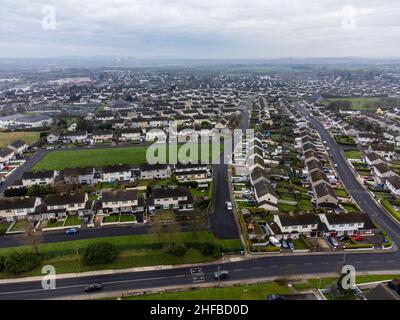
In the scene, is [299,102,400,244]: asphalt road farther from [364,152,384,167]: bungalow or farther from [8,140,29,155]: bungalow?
[8,140,29,155]: bungalow

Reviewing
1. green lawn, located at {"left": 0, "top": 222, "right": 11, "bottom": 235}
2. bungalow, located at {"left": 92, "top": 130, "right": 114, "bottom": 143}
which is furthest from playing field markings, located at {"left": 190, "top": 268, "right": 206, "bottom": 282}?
bungalow, located at {"left": 92, "top": 130, "right": 114, "bottom": 143}

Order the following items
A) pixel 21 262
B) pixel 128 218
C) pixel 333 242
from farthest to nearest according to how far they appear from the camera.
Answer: pixel 128 218 < pixel 333 242 < pixel 21 262

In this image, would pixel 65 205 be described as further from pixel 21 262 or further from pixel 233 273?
pixel 233 273

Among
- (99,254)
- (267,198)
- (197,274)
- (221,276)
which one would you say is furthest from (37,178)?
(267,198)

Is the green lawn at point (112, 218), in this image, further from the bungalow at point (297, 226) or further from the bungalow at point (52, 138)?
the bungalow at point (52, 138)

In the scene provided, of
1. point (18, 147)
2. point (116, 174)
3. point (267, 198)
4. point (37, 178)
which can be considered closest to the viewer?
point (267, 198)

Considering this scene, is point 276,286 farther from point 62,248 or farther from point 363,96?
point 363,96
